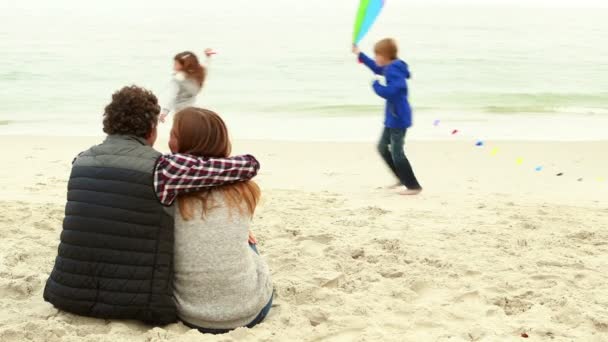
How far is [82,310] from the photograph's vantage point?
3.28 meters

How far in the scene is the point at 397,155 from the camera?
6.54m

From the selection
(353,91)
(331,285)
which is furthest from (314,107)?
(331,285)

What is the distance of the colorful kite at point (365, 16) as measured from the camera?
6598 mm

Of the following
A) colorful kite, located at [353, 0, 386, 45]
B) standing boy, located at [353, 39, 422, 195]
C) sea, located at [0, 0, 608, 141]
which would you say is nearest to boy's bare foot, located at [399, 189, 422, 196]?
standing boy, located at [353, 39, 422, 195]

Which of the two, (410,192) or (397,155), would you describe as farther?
(410,192)

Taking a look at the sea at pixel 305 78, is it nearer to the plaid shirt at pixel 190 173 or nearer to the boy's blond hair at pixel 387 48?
the boy's blond hair at pixel 387 48

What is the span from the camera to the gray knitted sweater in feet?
10.4

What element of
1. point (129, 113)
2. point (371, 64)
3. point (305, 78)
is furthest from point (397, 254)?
point (305, 78)

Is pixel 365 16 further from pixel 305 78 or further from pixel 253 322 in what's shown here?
pixel 305 78

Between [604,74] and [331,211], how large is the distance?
70.1 feet

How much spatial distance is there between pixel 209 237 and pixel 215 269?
151 mm

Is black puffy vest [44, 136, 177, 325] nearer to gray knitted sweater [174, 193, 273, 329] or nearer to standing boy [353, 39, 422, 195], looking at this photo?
gray knitted sweater [174, 193, 273, 329]

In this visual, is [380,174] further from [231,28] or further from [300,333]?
[231,28]

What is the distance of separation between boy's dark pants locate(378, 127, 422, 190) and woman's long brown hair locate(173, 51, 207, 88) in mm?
1814
